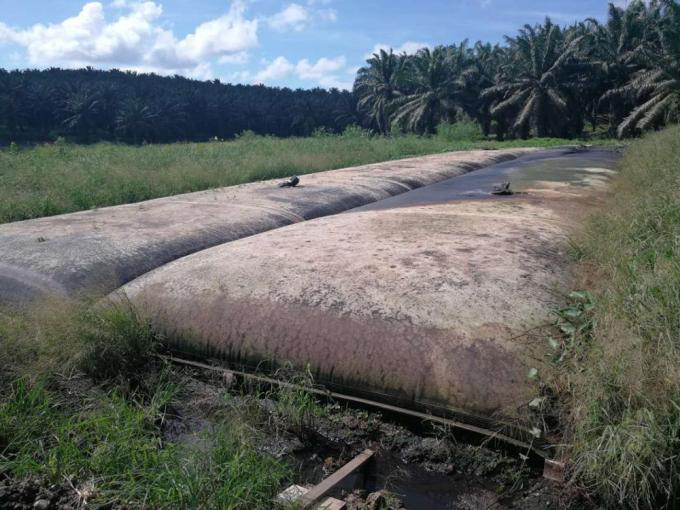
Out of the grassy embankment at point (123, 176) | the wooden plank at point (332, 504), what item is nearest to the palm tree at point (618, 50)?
the grassy embankment at point (123, 176)

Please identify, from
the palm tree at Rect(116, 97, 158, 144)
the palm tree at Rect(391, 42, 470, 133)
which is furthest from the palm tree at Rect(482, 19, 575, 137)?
the palm tree at Rect(116, 97, 158, 144)

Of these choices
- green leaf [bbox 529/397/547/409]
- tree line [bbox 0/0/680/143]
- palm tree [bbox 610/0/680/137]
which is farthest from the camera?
tree line [bbox 0/0/680/143]

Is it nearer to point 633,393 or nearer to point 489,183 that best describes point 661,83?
point 489,183

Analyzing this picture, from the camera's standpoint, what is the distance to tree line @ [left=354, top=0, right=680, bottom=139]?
22328 mm

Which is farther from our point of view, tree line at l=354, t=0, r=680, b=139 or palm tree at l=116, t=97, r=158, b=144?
palm tree at l=116, t=97, r=158, b=144

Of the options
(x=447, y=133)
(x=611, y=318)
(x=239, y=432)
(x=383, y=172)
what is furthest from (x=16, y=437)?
(x=447, y=133)

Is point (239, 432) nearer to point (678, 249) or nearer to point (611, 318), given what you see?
point (611, 318)

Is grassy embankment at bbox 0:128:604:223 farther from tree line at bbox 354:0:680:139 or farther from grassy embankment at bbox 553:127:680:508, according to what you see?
tree line at bbox 354:0:680:139

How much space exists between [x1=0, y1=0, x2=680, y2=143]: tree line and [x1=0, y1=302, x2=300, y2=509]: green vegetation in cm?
1983

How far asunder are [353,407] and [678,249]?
158cm

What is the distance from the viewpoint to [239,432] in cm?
217

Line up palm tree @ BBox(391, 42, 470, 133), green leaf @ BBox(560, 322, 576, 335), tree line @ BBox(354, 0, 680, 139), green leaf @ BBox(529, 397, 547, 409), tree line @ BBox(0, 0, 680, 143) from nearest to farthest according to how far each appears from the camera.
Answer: green leaf @ BBox(529, 397, 547, 409) < green leaf @ BBox(560, 322, 576, 335) < tree line @ BBox(354, 0, 680, 139) < tree line @ BBox(0, 0, 680, 143) < palm tree @ BBox(391, 42, 470, 133)

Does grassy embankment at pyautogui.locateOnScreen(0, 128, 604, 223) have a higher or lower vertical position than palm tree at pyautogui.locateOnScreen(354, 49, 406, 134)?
lower

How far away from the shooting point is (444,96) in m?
30.7
